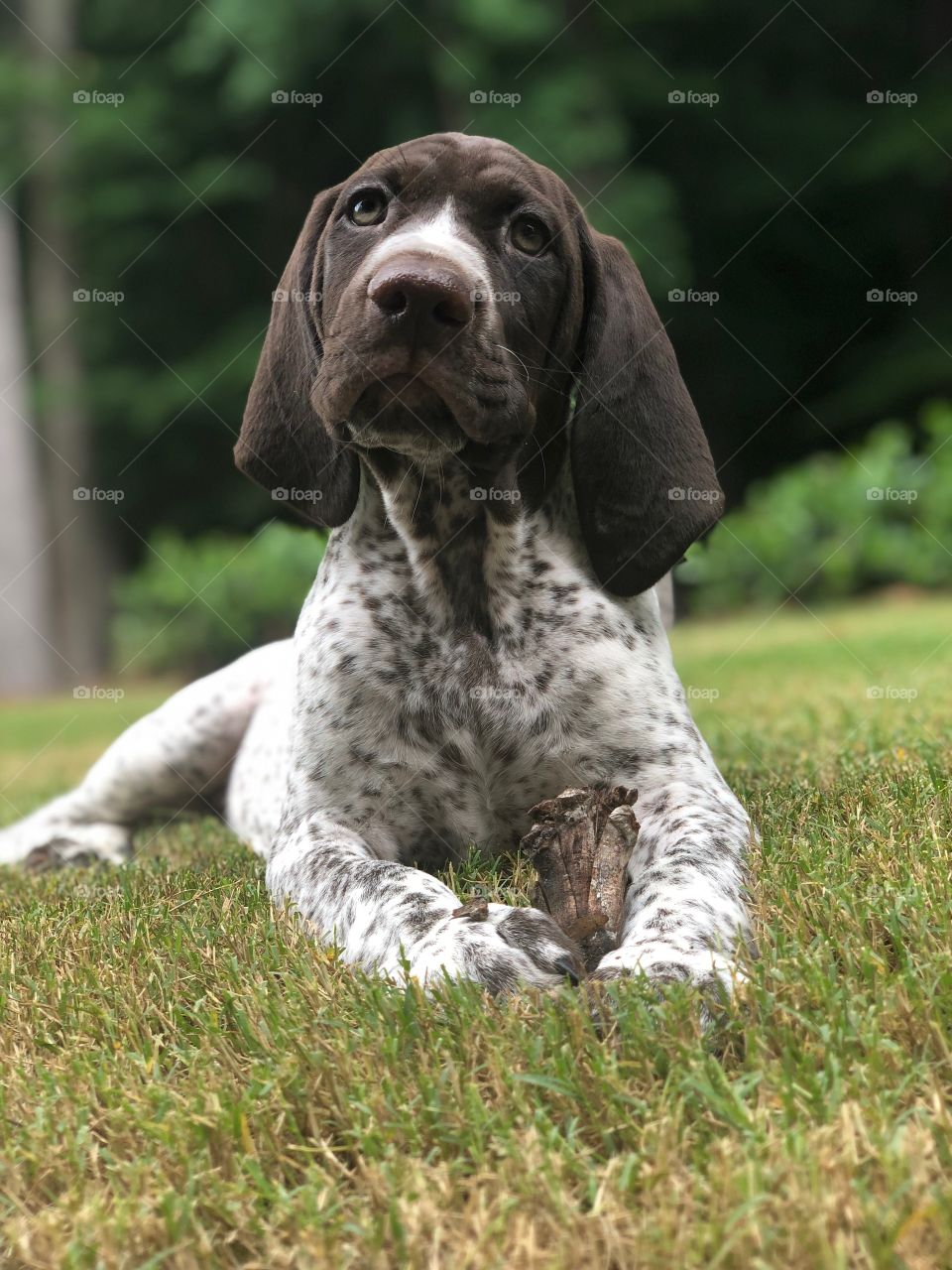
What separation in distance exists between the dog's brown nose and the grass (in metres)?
1.16

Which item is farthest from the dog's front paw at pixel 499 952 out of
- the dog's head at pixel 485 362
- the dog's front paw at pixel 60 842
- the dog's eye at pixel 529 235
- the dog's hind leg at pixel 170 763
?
the dog's hind leg at pixel 170 763

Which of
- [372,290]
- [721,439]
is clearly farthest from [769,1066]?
[721,439]

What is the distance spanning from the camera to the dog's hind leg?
186 inches

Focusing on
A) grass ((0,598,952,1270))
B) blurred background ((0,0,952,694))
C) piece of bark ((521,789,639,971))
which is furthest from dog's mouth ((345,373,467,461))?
blurred background ((0,0,952,694))

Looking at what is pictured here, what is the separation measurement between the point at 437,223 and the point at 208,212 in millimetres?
14091

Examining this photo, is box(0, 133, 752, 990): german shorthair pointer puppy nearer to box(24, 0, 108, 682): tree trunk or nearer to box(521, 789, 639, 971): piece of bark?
box(521, 789, 639, 971): piece of bark

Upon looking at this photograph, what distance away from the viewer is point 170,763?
4777 mm

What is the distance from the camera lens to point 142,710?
10586 millimetres

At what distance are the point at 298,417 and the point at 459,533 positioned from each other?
21.6 inches

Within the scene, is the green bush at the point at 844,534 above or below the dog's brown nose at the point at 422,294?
below

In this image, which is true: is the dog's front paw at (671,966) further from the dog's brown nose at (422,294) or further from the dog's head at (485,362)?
the dog's brown nose at (422,294)

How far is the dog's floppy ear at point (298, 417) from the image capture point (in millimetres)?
3430

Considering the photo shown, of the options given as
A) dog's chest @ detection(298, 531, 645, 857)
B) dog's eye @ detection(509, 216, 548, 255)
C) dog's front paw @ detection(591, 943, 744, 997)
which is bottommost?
dog's front paw @ detection(591, 943, 744, 997)

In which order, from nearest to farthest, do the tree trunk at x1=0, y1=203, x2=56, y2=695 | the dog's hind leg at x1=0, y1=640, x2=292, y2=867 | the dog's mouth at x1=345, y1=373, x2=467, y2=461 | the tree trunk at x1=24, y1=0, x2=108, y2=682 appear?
the dog's mouth at x1=345, y1=373, x2=467, y2=461 < the dog's hind leg at x1=0, y1=640, x2=292, y2=867 < the tree trunk at x1=0, y1=203, x2=56, y2=695 < the tree trunk at x1=24, y1=0, x2=108, y2=682
